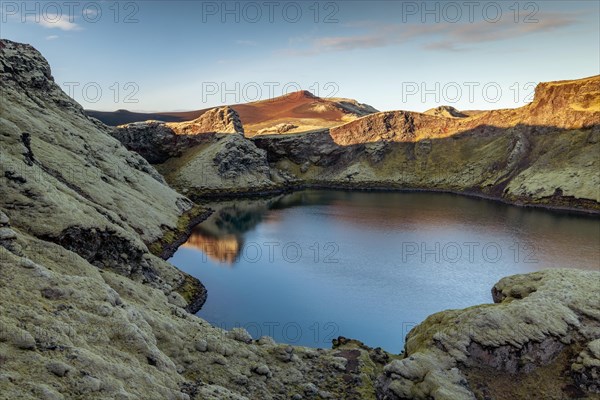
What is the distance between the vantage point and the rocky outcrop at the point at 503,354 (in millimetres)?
34875

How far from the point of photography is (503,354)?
36.9m

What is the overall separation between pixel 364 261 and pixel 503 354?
4941 cm

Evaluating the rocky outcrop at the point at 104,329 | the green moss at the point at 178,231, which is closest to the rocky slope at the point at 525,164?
the green moss at the point at 178,231

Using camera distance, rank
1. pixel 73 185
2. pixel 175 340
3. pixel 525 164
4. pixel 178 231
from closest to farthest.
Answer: pixel 175 340, pixel 73 185, pixel 178 231, pixel 525 164

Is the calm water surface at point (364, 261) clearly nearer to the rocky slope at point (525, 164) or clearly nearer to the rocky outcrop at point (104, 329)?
the rocky outcrop at point (104, 329)

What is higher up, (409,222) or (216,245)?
(409,222)

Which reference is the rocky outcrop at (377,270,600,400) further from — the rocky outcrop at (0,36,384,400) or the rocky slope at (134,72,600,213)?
the rocky slope at (134,72,600,213)

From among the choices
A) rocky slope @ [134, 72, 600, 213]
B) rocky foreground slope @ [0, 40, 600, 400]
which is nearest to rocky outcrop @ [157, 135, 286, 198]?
rocky slope @ [134, 72, 600, 213]

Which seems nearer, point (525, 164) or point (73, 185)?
point (73, 185)

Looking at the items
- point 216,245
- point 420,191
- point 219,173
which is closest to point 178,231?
point 216,245

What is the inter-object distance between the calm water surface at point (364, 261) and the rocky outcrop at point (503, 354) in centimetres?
1564

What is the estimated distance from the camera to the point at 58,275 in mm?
34844

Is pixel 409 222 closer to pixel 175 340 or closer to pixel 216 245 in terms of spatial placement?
pixel 216 245

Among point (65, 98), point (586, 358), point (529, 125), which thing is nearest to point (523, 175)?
point (529, 125)
